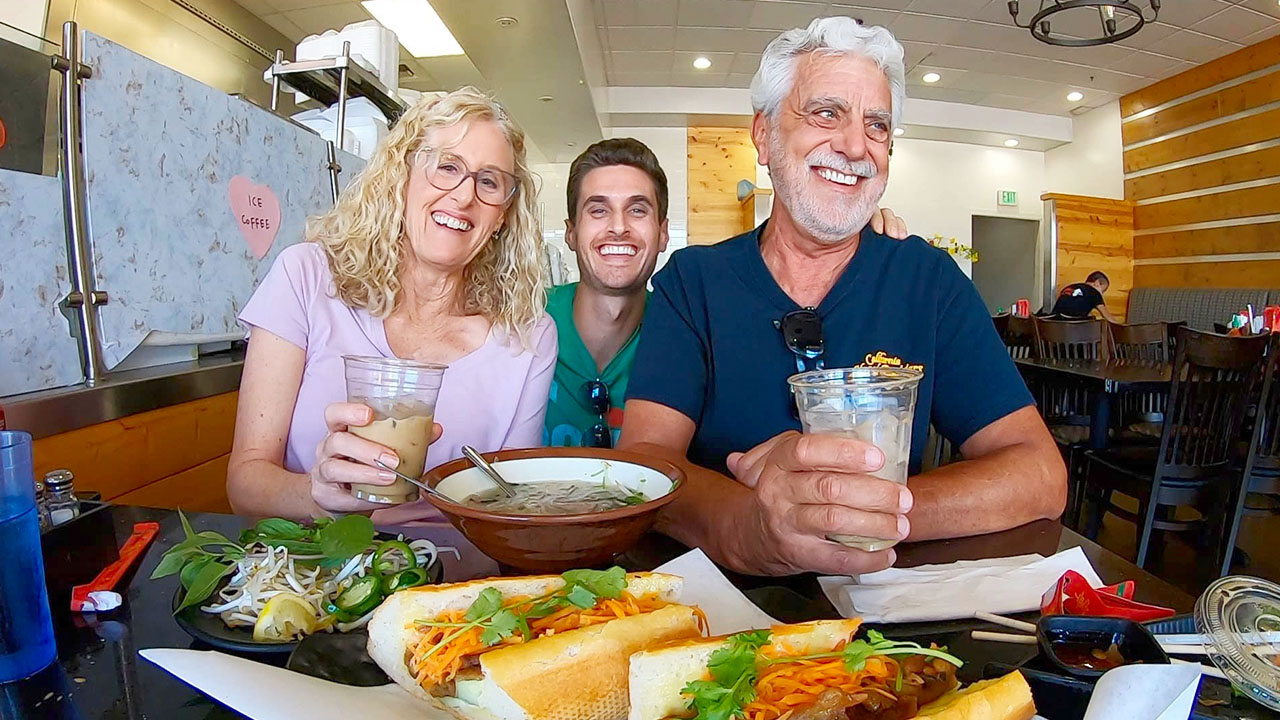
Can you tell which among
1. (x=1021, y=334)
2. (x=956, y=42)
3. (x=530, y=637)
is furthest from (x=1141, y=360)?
(x=530, y=637)

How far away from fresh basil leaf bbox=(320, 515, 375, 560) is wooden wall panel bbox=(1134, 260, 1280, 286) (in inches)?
413

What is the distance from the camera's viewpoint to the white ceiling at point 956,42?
688 cm

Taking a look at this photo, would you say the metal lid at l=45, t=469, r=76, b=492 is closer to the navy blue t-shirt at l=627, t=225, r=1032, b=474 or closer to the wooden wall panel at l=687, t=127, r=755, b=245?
the navy blue t-shirt at l=627, t=225, r=1032, b=474

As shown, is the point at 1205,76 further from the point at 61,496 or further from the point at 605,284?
the point at 61,496

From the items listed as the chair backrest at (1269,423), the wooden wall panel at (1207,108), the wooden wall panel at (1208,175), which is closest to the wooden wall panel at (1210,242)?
the wooden wall panel at (1208,175)

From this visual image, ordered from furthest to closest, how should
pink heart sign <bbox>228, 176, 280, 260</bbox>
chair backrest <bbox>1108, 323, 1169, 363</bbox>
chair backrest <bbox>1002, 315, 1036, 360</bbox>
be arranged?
chair backrest <bbox>1002, 315, 1036, 360</bbox> < chair backrest <bbox>1108, 323, 1169, 363</bbox> < pink heart sign <bbox>228, 176, 280, 260</bbox>

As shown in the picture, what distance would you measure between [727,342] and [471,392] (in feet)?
2.08

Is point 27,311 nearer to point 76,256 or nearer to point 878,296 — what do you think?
point 76,256

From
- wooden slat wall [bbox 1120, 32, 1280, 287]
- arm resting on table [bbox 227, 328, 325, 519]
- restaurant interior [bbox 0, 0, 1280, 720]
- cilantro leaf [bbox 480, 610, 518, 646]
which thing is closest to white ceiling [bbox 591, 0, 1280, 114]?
restaurant interior [bbox 0, 0, 1280, 720]

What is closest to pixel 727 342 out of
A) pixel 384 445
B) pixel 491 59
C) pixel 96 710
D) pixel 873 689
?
pixel 384 445

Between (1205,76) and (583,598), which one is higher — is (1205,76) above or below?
above

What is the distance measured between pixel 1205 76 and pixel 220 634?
11475 millimetres

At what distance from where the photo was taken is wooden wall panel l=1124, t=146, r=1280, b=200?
805 centimetres

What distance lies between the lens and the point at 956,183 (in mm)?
→ 11141
